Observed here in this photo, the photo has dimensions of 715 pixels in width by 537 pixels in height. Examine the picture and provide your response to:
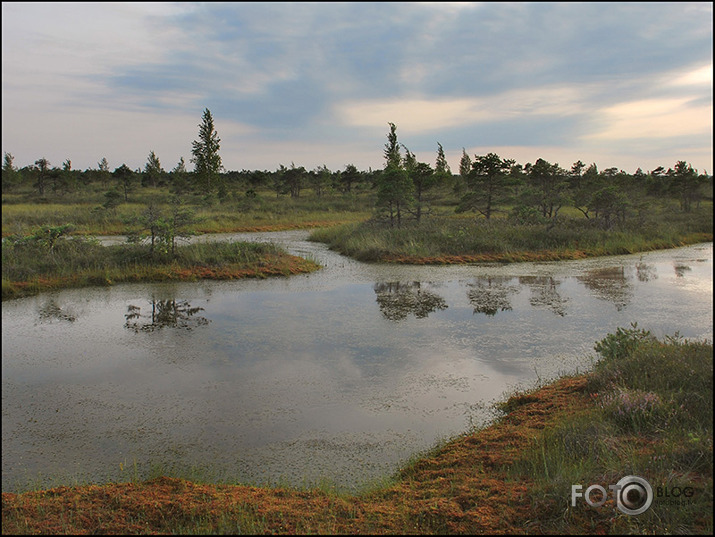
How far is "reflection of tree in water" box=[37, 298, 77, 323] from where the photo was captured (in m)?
8.37

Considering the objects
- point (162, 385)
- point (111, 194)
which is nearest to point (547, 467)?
point (162, 385)

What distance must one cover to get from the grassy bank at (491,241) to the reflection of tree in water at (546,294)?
139 inches

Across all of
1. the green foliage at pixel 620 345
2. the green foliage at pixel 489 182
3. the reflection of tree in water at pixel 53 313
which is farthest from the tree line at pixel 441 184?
the reflection of tree in water at pixel 53 313

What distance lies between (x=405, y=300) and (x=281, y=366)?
15.1ft

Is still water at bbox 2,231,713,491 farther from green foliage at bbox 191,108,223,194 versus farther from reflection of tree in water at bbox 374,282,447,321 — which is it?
green foliage at bbox 191,108,223,194

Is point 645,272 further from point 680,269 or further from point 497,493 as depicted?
point 497,493

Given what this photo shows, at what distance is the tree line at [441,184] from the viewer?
72.5 feet

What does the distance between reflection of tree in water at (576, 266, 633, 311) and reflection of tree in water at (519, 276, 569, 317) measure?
31.5 inches

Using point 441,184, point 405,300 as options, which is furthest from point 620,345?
point 441,184

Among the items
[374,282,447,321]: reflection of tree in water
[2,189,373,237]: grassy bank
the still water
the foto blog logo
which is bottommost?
the still water

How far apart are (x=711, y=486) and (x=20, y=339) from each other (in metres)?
8.00

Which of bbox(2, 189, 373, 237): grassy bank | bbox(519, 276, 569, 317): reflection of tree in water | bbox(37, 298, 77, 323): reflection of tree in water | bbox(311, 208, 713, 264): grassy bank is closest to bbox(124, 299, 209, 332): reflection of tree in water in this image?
bbox(37, 298, 77, 323): reflection of tree in water

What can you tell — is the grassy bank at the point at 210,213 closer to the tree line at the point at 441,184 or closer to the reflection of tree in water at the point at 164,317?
the tree line at the point at 441,184

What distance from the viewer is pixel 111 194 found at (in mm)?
35469
